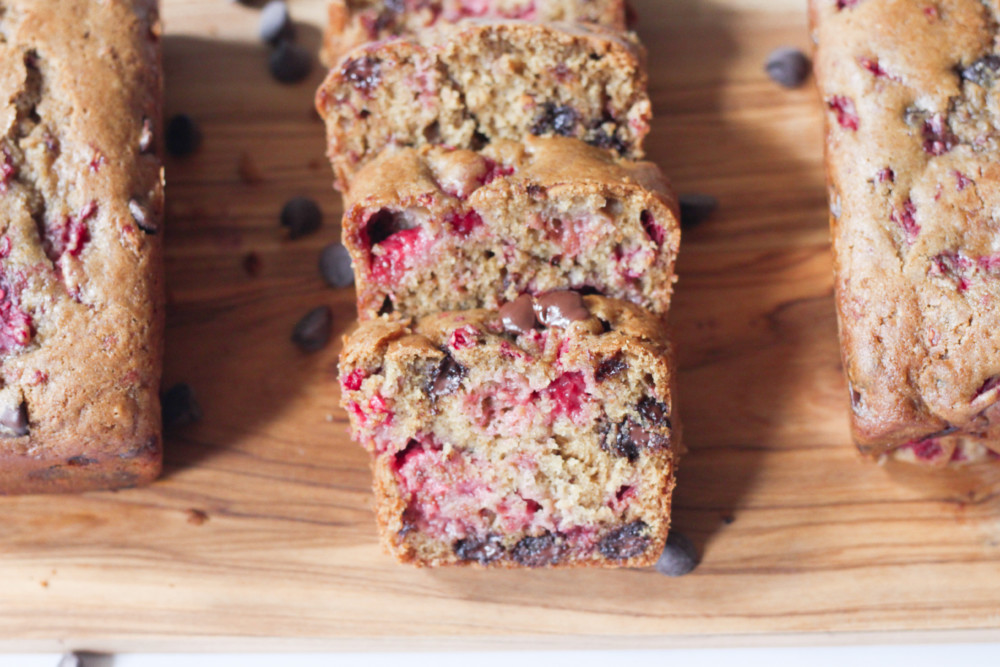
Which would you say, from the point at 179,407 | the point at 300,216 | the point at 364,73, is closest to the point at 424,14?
the point at 364,73

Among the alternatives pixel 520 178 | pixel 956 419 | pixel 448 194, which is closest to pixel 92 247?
pixel 448 194

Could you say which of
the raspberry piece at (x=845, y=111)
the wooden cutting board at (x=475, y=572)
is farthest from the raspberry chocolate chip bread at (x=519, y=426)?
the raspberry piece at (x=845, y=111)

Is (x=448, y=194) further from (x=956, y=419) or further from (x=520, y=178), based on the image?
(x=956, y=419)

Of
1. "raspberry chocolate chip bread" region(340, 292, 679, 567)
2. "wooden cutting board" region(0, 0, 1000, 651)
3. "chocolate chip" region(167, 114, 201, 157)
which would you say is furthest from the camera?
"chocolate chip" region(167, 114, 201, 157)

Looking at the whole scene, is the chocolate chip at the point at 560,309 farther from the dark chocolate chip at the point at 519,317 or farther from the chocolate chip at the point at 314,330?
the chocolate chip at the point at 314,330

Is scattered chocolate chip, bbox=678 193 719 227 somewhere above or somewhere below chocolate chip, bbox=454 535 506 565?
above

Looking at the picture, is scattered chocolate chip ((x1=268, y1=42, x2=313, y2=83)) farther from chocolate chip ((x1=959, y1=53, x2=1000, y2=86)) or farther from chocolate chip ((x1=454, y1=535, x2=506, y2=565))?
chocolate chip ((x1=959, y1=53, x2=1000, y2=86))

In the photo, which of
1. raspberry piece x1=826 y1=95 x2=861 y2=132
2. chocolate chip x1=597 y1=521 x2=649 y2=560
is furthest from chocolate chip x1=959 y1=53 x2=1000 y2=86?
chocolate chip x1=597 y1=521 x2=649 y2=560
